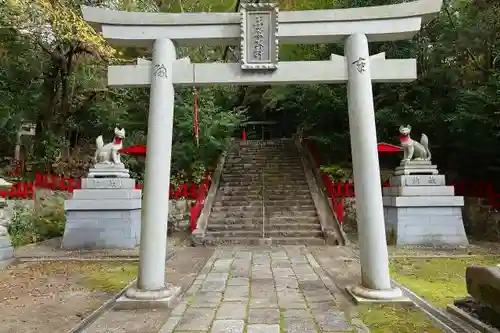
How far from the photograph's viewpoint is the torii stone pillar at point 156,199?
534cm

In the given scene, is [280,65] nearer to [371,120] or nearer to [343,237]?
[371,120]

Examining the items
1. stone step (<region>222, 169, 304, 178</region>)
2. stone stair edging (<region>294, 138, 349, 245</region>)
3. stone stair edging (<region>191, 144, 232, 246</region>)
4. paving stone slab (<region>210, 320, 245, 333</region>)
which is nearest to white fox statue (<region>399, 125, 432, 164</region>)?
stone stair edging (<region>294, 138, 349, 245</region>)

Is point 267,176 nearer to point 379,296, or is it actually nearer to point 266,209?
point 266,209

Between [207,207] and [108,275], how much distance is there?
18.1 ft

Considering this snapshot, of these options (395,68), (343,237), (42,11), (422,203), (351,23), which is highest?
(42,11)

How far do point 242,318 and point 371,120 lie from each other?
120 inches

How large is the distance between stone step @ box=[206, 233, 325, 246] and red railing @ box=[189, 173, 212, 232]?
105 cm

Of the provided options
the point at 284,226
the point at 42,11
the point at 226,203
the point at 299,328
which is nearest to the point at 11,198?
the point at 42,11

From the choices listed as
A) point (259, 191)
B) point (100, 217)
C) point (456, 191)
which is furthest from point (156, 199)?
point (456, 191)

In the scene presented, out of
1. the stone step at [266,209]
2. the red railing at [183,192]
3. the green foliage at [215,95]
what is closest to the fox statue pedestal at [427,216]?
the green foliage at [215,95]

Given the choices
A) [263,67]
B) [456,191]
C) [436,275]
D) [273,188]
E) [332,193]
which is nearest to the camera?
[263,67]

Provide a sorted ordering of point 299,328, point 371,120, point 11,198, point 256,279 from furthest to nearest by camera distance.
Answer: point 11,198
point 256,279
point 371,120
point 299,328

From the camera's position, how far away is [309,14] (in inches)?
224

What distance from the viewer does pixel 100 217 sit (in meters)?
10.6
